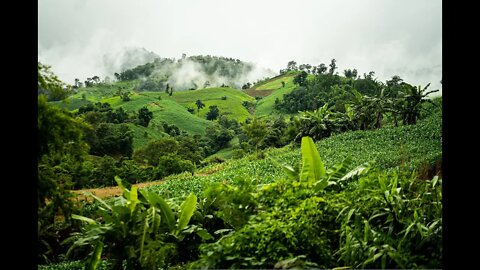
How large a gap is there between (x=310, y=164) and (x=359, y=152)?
7800 millimetres

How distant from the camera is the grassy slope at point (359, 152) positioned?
8.59 metres

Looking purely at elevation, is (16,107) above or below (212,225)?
above

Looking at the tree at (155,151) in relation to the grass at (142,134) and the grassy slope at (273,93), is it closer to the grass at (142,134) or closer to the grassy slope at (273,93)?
the grass at (142,134)

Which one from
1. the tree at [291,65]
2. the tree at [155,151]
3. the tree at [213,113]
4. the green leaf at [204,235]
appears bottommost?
the green leaf at [204,235]

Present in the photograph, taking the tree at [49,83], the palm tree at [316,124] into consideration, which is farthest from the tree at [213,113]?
the tree at [49,83]

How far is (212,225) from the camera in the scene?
107 inches

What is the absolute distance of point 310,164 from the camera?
2707mm

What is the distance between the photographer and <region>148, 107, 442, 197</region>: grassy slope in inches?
338

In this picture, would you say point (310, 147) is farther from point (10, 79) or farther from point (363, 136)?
point (363, 136)

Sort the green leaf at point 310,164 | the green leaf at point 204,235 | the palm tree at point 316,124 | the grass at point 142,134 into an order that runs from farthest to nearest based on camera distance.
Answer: the grass at point 142,134 < the palm tree at point 316,124 < the green leaf at point 310,164 < the green leaf at point 204,235

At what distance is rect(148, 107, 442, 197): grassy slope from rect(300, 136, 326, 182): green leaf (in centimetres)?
534

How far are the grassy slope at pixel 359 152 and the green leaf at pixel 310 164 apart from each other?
5.34 meters

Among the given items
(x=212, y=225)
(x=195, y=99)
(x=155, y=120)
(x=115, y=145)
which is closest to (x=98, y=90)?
(x=195, y=99)
